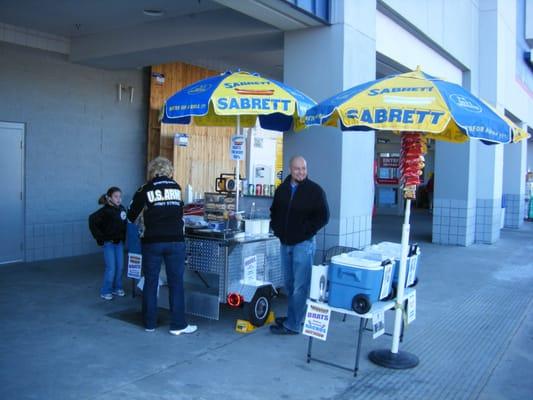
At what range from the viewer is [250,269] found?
20.3 feet

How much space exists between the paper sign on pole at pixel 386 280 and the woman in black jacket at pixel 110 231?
3.61 metres

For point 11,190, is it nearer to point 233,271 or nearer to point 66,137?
point 66,137

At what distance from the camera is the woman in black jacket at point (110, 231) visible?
688 centimetres

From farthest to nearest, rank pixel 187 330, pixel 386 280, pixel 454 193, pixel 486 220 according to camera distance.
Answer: pixel 486 220, pixel 454 193, pixel 187 330, pixel 386 280

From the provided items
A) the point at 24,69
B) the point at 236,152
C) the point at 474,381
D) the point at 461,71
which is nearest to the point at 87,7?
the point at 24,69

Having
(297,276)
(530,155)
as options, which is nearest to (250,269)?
(297,276)

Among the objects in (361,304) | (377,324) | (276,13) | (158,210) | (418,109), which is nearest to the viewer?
(418,109)

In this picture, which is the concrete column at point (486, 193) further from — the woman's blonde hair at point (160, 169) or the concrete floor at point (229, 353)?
the woman's blonde hair at point (160, 169)

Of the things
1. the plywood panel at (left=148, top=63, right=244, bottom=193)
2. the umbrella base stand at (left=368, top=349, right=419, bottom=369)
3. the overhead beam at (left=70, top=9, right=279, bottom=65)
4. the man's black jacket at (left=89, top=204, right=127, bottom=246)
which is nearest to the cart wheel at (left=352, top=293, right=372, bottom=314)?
the umbrella base stand at (left=368, top=349, right=419, bottom=369)

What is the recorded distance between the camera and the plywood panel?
10.7 meters

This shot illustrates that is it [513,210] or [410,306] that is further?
[513,210]

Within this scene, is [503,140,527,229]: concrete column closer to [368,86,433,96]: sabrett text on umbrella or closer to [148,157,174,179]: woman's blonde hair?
[368,86,433,96]: sabrett text on umbrella

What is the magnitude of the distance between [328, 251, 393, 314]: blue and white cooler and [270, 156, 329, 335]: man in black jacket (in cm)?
83

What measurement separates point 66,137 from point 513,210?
569 inches
